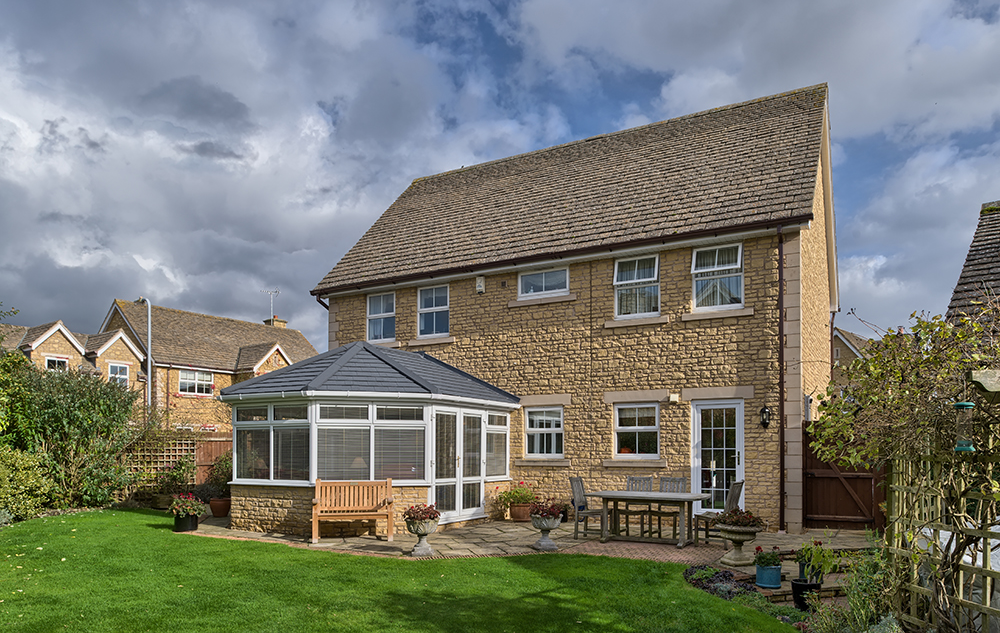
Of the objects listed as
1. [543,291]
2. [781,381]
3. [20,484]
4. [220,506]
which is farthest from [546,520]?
[20,484]

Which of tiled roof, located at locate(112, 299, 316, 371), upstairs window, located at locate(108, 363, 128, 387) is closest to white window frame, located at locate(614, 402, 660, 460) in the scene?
tiled roof, located at locate(112, 299, 316, 371)

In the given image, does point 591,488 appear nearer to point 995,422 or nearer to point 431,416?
point 431,416

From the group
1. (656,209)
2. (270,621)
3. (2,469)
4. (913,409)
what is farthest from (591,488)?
(2,469)

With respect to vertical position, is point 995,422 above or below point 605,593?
above

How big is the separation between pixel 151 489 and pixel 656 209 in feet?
46.2

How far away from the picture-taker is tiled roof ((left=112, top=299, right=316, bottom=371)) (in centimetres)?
3566

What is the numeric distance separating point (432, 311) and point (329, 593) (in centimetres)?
1074

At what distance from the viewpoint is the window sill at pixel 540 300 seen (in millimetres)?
16578

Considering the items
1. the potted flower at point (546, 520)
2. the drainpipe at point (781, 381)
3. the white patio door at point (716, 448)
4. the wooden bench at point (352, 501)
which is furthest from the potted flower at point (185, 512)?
the drainpipe at point (781, 381)

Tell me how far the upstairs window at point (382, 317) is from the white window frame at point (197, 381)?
1970 centimetres

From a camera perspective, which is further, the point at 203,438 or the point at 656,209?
the point at 203,438

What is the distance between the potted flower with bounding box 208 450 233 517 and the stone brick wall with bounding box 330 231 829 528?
17.1 feet

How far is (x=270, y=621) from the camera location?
7539mm

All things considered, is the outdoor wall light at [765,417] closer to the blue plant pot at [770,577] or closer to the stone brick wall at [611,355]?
the stone brick wall at [611,355]
